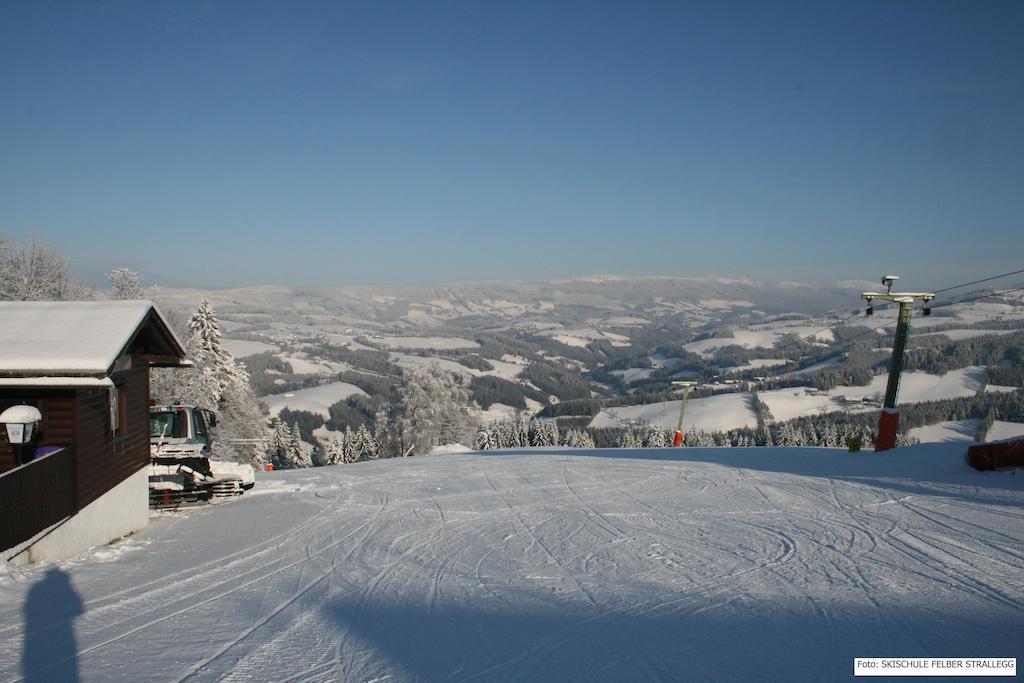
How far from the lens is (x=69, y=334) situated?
11484mm

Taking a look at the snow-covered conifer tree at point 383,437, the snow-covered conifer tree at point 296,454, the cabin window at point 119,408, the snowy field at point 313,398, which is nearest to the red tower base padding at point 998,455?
the cabin window at point 119,408

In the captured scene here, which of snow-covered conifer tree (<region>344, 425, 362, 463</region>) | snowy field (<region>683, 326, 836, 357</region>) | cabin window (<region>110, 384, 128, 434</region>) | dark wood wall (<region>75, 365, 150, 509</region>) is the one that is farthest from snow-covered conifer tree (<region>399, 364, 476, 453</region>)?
snowy field (<region>683, 326, 836, 357</region>)

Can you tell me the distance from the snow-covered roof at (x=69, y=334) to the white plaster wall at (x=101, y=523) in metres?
2.44

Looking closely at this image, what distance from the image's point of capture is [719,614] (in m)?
6.95

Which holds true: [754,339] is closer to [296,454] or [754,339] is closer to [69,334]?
[296,454]

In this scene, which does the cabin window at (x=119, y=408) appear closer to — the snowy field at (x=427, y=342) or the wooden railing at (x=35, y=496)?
the wooden railing at (x=35, y=496)

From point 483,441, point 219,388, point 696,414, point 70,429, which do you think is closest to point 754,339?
point 696,414

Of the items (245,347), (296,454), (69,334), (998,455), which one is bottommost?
(245,347)

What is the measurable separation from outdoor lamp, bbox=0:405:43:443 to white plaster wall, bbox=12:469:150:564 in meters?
1.47

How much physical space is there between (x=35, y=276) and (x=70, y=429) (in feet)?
85.1

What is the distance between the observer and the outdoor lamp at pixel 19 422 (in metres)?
9.94

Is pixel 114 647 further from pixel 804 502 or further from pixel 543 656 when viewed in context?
pixel 804 502

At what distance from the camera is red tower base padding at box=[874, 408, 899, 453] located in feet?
60.3

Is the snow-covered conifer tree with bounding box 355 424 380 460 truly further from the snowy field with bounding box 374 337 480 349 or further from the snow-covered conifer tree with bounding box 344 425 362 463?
the snowy field with bounding box 374 337 480 349
